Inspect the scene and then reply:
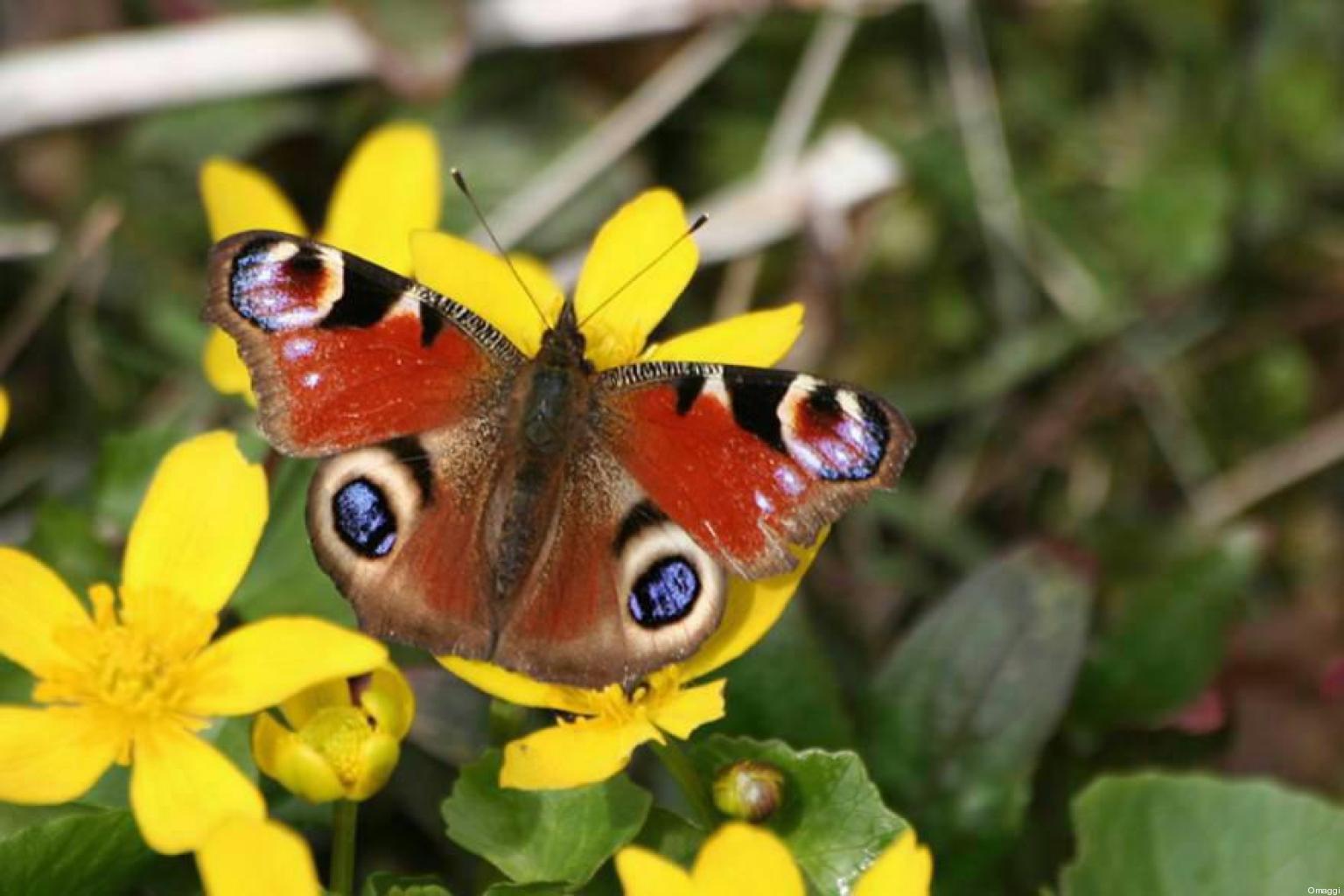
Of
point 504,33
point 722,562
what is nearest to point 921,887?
point 722,562

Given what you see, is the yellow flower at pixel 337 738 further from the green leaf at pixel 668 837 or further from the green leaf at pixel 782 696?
the green leaf at pixel 782 696

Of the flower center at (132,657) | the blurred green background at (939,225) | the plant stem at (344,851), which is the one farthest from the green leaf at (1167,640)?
the flower center at (132,657)

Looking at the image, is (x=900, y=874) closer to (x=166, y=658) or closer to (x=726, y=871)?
(x=726, y=871)

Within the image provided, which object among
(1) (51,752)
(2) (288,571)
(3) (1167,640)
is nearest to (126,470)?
(2) (288,571)

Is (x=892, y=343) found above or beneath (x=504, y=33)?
beneath

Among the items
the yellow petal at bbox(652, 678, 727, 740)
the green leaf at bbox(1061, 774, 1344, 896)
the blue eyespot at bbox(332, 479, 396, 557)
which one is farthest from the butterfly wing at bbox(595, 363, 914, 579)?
the green leaf at bbox(1061, 774, 1344, 896)

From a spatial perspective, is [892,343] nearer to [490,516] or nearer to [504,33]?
[504,33]
